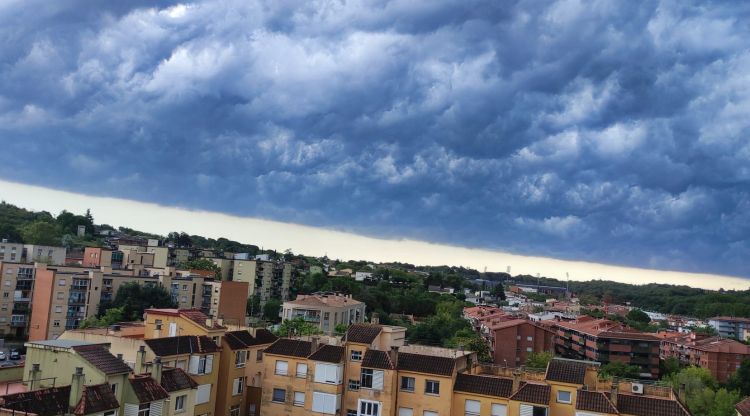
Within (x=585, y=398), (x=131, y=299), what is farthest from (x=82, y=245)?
(x=585, y=398)

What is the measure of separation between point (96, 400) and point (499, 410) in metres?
26.1

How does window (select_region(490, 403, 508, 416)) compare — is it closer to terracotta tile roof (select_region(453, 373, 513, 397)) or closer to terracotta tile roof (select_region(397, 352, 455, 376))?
terracotta tile roof (select_region(453, 373, 513, 397))

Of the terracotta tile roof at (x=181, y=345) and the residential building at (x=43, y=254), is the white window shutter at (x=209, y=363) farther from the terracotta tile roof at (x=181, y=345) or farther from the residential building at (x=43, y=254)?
the residential building at (x=43, y=254)

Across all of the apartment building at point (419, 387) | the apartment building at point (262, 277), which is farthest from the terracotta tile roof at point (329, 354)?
the apartment building at point (262, 277)

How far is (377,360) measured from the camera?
4578 cm

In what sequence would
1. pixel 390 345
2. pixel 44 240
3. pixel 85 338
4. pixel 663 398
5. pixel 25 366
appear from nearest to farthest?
pixel 25 366 → pixel 663 398 → pixel 85 338 → pixel 390 345 → pixel 44 240

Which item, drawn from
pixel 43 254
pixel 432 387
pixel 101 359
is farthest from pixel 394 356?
pixel 43 254

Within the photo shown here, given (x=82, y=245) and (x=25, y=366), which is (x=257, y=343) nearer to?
(x=25, y=366)

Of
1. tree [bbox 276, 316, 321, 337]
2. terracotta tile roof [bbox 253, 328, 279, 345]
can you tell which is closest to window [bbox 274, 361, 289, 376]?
terracotta tile roof [bbox 253, 328, 279, 345]

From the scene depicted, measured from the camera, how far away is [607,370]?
323 feet

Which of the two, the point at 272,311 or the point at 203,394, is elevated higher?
the point at 203,394

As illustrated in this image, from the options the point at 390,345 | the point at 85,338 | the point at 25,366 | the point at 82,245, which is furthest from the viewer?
the point at 82,245

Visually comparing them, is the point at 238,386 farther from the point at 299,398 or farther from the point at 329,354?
the point at 329,354

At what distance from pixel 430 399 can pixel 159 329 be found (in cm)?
2340
